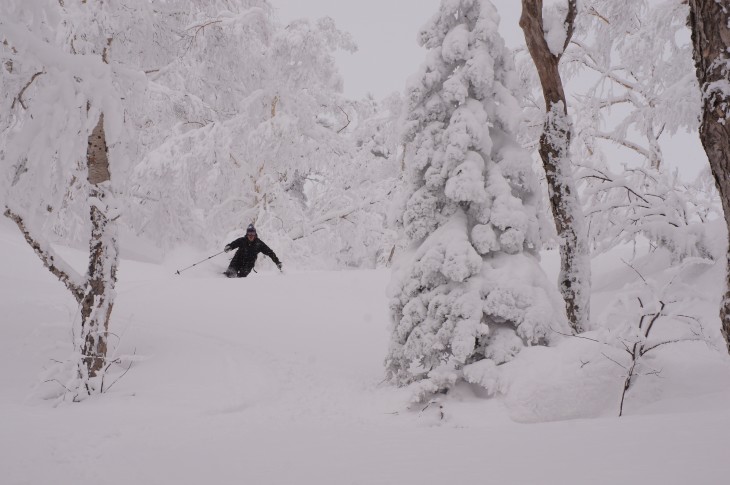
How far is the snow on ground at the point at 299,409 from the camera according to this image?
122 inches

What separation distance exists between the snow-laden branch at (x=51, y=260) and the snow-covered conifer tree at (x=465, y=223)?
13.4ft

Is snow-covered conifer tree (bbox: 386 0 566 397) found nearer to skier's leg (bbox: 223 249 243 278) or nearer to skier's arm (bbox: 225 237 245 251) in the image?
skier's arm (bbox: 225 237 245 251)

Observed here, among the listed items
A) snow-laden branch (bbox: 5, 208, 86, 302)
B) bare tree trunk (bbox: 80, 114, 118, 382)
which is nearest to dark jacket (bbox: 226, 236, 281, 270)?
bare tree trunk (bbox: 80, 114, 118, 382)

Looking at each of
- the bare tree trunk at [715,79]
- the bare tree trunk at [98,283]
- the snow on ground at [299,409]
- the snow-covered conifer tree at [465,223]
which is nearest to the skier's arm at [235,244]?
the snow on ground at [299,409]

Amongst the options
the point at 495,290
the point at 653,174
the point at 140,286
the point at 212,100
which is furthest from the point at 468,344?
the point at 212,100

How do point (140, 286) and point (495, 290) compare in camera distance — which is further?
point (140, 286)

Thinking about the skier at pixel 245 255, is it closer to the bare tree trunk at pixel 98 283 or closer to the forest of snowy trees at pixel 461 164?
the forest of snowy trees at pixel 461 164

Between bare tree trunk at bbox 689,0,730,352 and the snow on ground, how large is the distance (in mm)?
1595

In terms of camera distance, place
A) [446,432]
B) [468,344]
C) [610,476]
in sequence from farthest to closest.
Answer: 1. [468,344]
2. [446,432]
3. [610,476]

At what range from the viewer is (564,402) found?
5.59 m

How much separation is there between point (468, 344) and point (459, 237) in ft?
4.62

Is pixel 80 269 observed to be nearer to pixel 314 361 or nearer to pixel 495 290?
pixel 314 361

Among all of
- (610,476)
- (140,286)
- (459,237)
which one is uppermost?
(140,286)

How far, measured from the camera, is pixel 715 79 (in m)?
2.98
